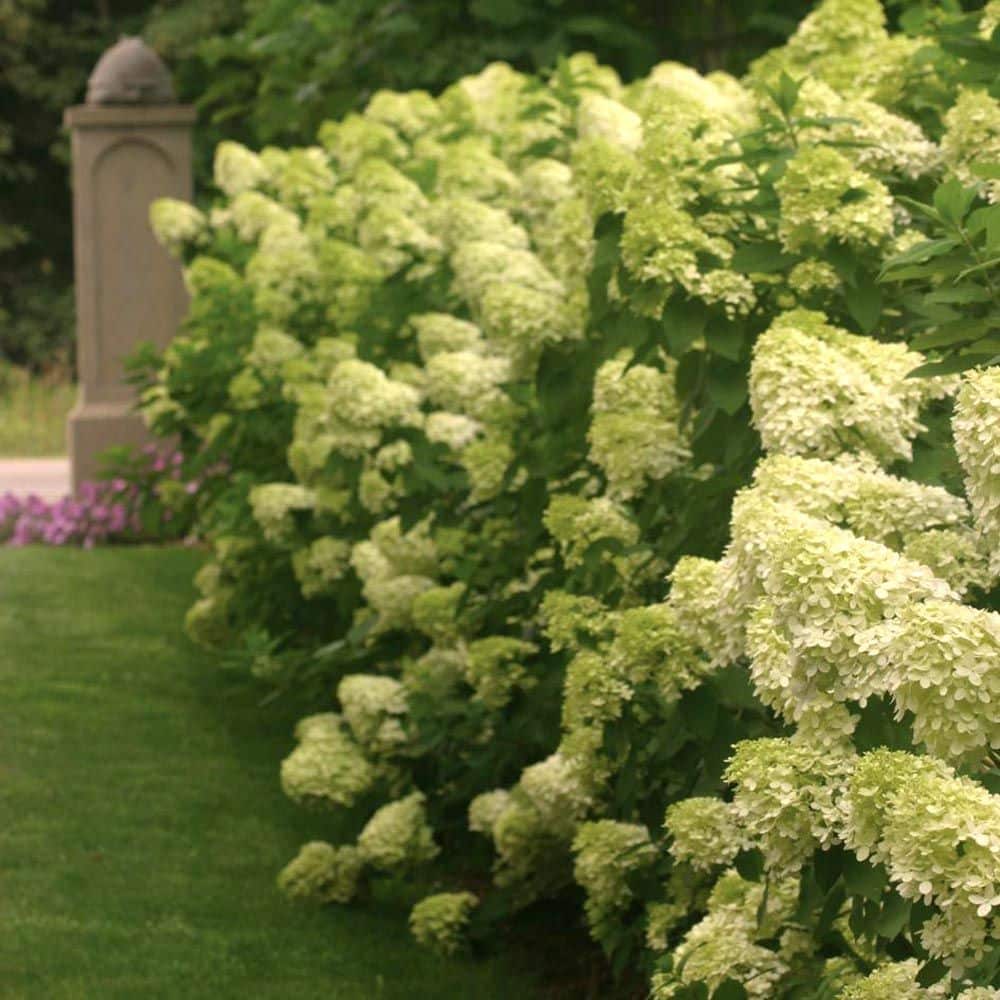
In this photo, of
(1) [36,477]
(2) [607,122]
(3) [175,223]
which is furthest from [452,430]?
(1) [36,477]

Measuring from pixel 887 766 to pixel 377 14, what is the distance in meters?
9.09

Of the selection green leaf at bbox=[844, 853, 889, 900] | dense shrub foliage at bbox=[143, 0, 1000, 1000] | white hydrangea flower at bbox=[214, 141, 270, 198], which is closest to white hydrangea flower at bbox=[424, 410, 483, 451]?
dense shrub foliage at bbox=[143, 0, 1000, 1000]

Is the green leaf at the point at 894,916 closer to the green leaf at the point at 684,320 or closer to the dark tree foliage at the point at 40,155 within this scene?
the green leaf at the point at 684,320

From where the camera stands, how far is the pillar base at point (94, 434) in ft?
38.8

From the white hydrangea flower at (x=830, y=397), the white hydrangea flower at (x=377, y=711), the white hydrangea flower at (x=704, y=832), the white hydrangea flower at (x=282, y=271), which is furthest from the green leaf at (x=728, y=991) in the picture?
the white hydrangea flower at (x=282, y=271)

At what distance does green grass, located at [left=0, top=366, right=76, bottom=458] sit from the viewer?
17.0 meters

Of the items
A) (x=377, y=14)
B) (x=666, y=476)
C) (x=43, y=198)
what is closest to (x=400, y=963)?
(x=666, y=476)

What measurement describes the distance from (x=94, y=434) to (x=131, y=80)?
2.25 metres

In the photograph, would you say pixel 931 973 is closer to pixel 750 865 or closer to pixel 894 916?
pixel 894 916

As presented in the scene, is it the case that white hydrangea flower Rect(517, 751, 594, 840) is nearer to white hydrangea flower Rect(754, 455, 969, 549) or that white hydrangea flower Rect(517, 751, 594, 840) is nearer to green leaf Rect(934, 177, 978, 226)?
white hydrangea flower Rect(754, 455, 969, 549)

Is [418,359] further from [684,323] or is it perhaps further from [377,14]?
[377,14]

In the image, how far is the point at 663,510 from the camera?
411 centimetres

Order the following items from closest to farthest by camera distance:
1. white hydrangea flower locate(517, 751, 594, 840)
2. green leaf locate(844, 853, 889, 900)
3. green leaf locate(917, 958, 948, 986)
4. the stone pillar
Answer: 1. green leaf locate(917, 958, 948, 986)
2. green leaf locate(844, 853, 889, 900)
3. white hydrangea flower locate(517, 751, 594, 840)
4. the stone pillar

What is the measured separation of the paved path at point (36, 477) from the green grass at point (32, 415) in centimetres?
73
